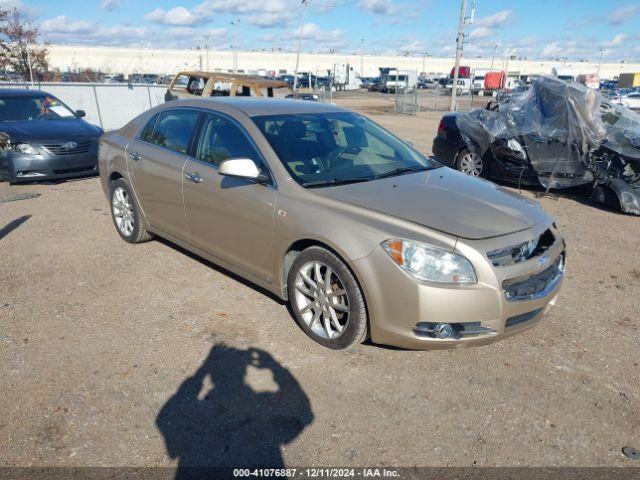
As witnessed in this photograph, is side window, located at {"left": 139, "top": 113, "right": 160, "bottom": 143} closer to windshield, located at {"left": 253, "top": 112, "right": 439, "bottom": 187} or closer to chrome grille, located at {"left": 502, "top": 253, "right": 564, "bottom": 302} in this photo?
windshield, located at {"left": 253, "top": 112, "right": 439, "bottom": 187}

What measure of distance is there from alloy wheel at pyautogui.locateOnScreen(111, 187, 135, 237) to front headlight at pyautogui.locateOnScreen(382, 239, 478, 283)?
345 centimetres

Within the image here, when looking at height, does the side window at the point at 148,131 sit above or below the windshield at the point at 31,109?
above

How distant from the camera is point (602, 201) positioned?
25.0 ft

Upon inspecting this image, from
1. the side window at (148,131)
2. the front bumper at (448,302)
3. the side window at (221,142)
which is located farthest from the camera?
the side window at (148,131)

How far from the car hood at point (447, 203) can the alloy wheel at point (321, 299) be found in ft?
1.72

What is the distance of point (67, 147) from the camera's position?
8.55 meters

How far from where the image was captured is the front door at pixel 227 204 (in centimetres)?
382

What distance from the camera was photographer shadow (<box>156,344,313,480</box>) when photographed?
102 inches

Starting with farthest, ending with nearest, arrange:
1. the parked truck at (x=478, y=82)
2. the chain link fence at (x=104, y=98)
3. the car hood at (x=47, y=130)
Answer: the parked truck at (x=478, y=82) → the chain link fence at (x=104, y=98) → the car hood at (x=47, y=130)

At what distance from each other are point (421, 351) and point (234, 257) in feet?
5.42

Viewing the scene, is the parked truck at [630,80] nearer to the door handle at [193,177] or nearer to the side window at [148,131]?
the side window at [148,131]

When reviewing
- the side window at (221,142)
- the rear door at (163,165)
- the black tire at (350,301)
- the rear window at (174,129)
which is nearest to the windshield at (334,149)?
the side window at (221,142)

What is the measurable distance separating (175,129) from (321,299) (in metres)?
2.32

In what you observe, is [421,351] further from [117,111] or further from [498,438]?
[117,111]
